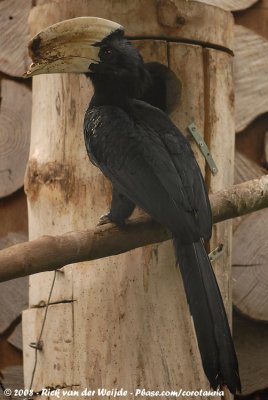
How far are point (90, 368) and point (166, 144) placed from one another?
2.45ft

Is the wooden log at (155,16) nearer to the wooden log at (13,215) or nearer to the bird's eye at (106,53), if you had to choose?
the bird's eye at (106,53)

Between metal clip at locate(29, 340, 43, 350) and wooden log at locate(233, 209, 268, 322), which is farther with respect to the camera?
wooden log at locate(233, 209, 268, 322)

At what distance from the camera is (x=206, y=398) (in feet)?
10.5

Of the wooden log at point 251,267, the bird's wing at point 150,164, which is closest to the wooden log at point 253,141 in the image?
the wooden log at point 251,267

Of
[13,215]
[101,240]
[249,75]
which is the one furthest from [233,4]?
[101,240]

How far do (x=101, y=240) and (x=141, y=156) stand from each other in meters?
0.29

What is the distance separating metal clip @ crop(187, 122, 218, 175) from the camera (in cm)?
330

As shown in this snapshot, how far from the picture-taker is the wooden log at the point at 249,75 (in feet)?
13.4

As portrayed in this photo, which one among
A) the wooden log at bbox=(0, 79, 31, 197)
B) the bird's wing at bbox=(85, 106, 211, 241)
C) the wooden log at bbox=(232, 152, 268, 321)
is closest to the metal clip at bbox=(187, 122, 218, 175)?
the bird's wing at bbox=(85, 106, 211, 241)

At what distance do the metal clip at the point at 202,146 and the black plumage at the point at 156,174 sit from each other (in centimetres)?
20

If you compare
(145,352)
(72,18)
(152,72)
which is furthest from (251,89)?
(145,352)

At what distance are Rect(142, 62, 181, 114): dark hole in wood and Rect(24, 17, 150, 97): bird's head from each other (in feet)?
0.36

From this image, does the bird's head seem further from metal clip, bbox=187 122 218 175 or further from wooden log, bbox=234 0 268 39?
wooden log, bbox=234 0 268 39

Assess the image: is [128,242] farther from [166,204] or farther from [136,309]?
[136,309]
